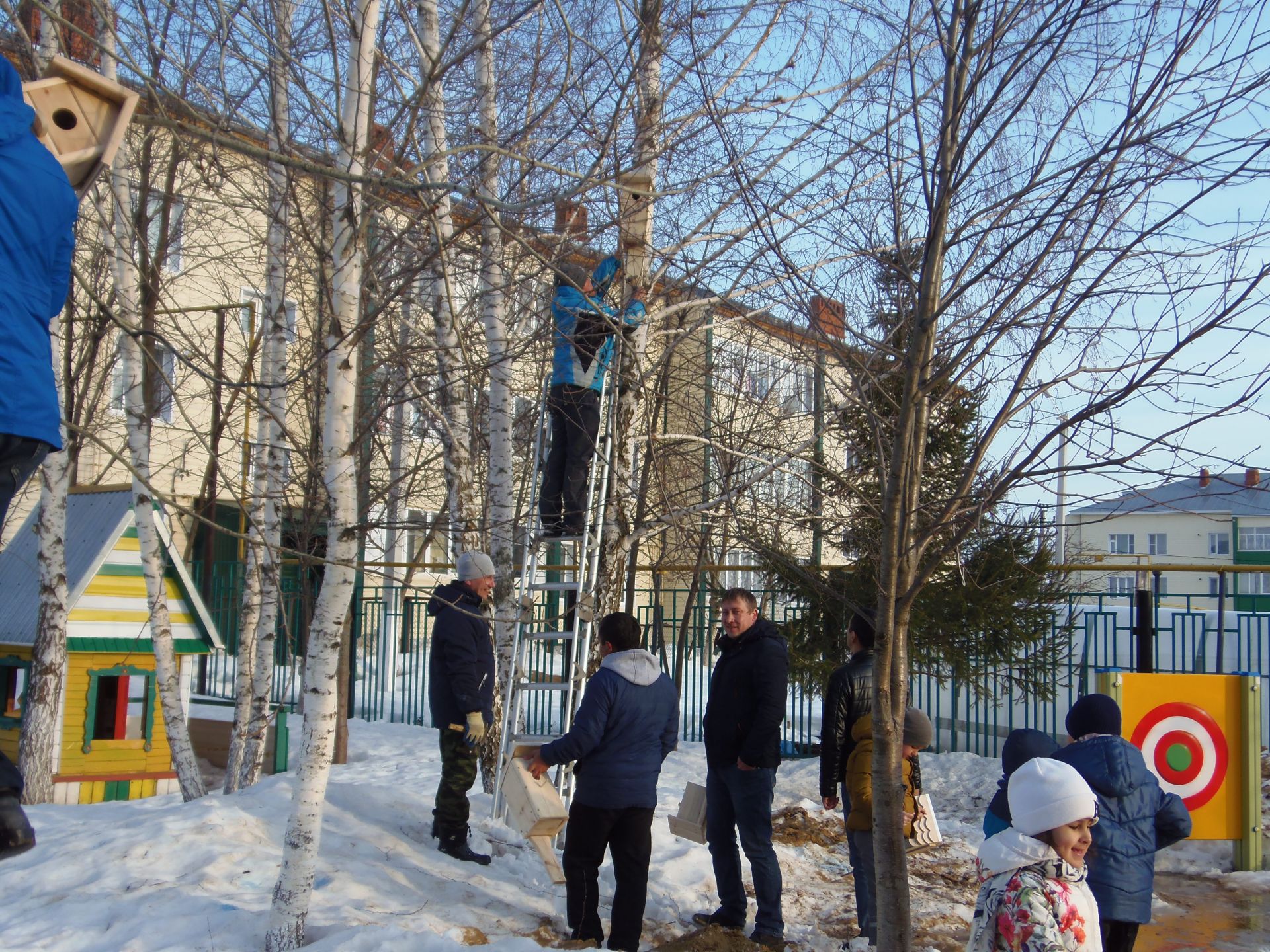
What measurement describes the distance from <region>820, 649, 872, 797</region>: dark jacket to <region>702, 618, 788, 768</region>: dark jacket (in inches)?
10.8

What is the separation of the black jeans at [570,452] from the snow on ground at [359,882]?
2189mm

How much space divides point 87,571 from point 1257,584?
13879mm

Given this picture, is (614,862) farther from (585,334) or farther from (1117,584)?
(1117,584)

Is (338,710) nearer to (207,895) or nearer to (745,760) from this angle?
(207,895)

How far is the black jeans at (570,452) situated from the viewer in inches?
292

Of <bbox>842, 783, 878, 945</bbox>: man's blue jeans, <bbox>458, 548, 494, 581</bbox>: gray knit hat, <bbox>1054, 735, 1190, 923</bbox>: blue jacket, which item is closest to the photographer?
<bbox>1054, 735, 1190, 923</bbox>: blue jacket

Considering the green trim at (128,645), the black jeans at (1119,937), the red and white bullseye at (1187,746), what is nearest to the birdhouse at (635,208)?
the black jeans at (1119,937)

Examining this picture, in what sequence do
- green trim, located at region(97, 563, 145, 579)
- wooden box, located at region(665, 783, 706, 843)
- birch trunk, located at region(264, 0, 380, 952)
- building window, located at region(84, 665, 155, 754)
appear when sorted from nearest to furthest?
1. birch trunk, located at region(264, 0, 380, 952)
2. wooden box, located at region(665, 783, 706, 843)
3. building window, located at region(84, 665, 155, 754)
4. green trim, located at region(97, 563, 145, 579)

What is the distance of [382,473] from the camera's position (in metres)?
18.7

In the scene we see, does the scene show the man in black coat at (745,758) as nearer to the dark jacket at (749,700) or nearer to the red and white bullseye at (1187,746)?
the dark jacket at (749,700)

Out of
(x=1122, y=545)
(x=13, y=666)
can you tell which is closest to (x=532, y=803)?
(x=13, y=666)

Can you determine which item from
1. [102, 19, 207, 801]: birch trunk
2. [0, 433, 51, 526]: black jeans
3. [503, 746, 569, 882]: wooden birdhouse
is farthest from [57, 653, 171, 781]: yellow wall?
[0, 433, 51, 526]: black jeans

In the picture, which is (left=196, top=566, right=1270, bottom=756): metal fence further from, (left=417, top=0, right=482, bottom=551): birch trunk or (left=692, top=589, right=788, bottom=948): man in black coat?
(left=692, top=589, right=788, bottom=948): man in black coat

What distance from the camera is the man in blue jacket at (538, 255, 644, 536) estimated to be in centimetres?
713
